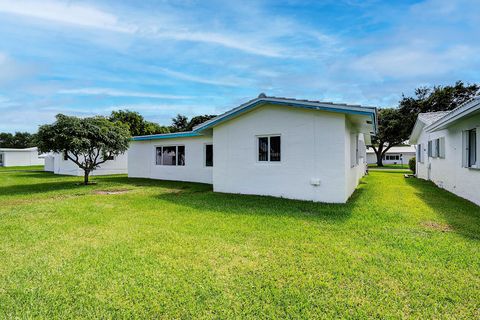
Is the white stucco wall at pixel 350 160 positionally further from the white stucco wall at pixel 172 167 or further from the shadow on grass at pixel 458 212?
the white stucco wall at pixel 172 167

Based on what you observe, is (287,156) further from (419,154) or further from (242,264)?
(419,154)

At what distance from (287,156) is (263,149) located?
1186 millimetres

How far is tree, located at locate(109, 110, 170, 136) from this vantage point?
42.8m

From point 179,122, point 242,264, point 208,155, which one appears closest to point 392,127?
point 208,155

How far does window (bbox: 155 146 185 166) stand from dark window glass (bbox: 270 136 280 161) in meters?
8.15

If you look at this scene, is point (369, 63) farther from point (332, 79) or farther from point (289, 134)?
point (289, 134)

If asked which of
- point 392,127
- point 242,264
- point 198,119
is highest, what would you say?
point 198,119

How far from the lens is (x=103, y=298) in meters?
3.33

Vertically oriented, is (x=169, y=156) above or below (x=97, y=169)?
above

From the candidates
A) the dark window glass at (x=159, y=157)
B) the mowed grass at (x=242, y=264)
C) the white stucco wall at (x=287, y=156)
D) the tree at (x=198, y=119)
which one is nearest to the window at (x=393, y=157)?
the tree at (x=198, y=119)

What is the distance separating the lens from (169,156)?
18078 mm

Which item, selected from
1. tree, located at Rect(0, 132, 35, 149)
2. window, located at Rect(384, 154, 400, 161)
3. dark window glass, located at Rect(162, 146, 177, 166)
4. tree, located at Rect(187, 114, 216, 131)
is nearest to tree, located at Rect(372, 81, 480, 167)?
window, located at Rect(384, 154, 400, 161)

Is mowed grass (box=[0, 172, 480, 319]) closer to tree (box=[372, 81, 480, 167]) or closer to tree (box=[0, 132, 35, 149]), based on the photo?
tree (box=[372, 81, 480, 167])

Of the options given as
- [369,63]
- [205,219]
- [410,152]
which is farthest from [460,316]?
[410,152]
